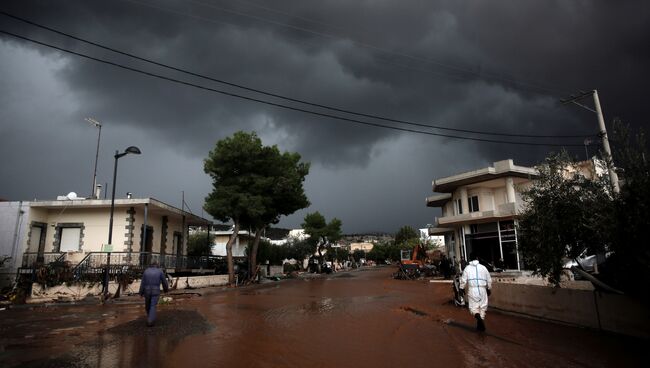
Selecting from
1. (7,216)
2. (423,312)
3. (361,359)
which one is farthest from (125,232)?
(361,359)

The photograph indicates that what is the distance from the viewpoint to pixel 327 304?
15.6 meters

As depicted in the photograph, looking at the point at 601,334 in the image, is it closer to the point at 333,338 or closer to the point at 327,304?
the point at 333,338

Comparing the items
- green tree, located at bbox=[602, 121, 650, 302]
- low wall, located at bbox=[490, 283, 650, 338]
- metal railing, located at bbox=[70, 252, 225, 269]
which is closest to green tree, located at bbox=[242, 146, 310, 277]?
metal railing, located at bbox=[70, 252, 225, 269]

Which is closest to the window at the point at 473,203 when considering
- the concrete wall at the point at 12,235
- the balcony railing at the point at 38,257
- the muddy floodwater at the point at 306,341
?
the muddy floodwater at the point at 306,341

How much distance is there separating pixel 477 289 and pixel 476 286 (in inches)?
3.4

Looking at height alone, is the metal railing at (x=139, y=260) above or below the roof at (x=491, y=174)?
below

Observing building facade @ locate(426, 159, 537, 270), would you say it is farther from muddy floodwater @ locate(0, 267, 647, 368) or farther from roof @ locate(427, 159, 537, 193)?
muddy floodwater @ locate(0, 267, 647, 368)

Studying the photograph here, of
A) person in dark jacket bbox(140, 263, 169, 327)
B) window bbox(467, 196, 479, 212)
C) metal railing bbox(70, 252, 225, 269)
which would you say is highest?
window bbox(467, 196, 479, 212)

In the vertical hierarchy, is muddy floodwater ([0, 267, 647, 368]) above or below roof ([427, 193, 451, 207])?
below

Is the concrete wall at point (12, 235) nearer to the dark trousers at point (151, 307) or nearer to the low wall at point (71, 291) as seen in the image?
the low wall at point (71, 291)

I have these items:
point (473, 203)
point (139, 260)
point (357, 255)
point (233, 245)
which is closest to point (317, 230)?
point (233, 245)

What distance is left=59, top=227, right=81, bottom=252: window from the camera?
77.8 ft

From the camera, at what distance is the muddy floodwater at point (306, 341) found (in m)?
6.79

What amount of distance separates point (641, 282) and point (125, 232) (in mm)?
23458
